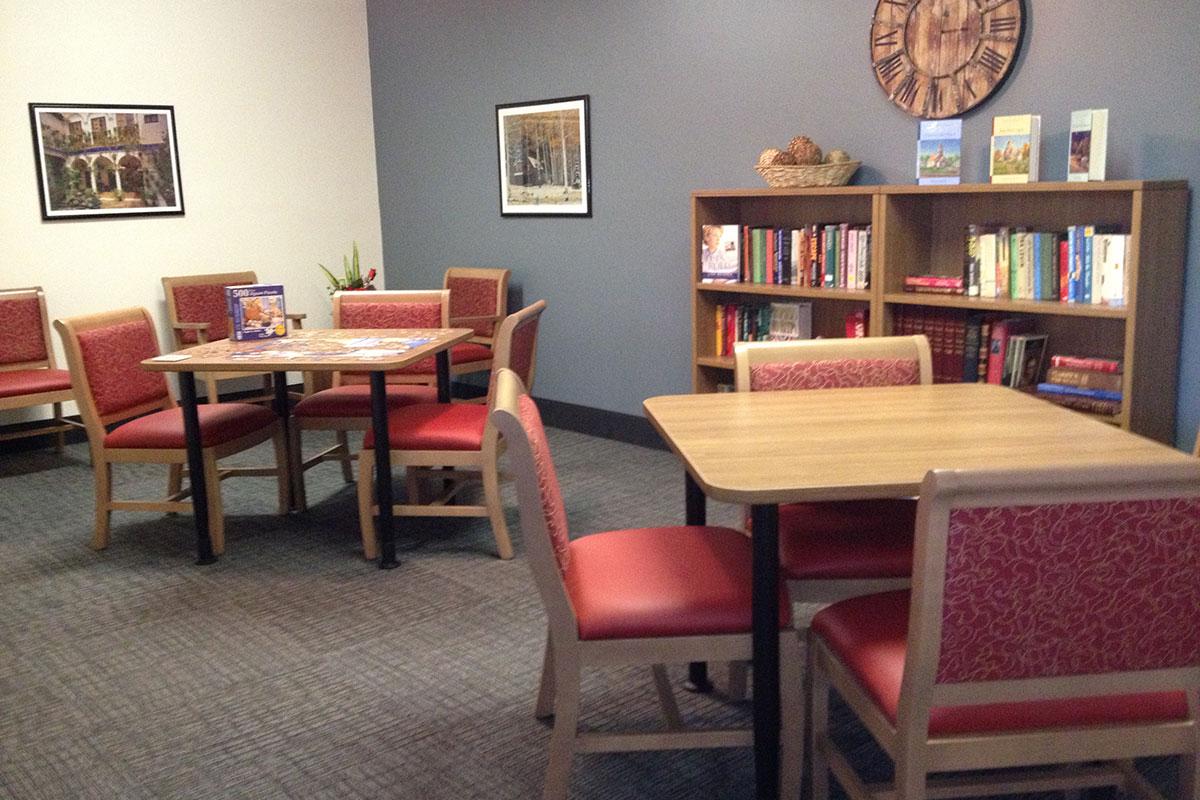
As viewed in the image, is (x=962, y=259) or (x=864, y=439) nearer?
(x=864, y=439)

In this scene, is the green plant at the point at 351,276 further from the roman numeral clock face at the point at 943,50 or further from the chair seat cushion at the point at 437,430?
the roman numeral clock face at the point at 943,50

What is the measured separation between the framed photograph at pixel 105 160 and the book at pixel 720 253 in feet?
10.8

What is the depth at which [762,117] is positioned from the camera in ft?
15.9

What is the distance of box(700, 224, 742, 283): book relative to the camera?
4641 millimetres

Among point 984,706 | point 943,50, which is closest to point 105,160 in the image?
point 943,50

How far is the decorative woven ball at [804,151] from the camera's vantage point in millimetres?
4355

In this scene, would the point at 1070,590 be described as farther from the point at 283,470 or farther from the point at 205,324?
the point at 205,324

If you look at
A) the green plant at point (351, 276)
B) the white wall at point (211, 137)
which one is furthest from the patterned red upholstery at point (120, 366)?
the green plant at point (351, 276)

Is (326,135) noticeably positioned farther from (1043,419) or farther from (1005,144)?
(1043,419)

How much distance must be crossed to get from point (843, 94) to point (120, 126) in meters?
3.94

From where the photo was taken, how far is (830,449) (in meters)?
2.11

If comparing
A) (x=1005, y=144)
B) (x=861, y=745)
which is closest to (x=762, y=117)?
(x=1005, y=144)

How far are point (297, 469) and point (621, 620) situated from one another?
2735 millimetres

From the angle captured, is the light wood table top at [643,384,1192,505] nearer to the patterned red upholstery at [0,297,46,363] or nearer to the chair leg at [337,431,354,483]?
the chair leg at [337,431,354,483]
